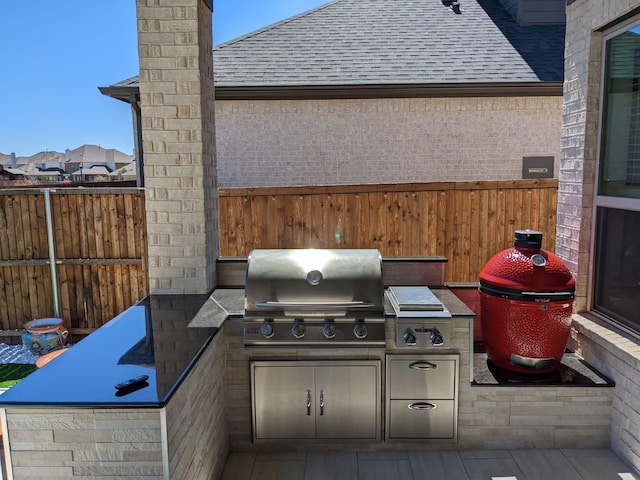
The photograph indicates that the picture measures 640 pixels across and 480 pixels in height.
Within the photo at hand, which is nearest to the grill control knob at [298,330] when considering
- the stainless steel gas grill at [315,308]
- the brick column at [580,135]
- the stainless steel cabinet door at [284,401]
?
the stainless steel gas grill at [315,308]

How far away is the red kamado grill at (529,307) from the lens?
3.06m

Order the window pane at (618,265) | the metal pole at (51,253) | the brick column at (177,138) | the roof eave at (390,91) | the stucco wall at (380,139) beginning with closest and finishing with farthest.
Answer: the window pane at (618,265), the brick column at (177,138), the metal pole at (51,253), the roof eave at (390,91), the stucco wall at (380,139)

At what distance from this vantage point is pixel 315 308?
283 centimetres

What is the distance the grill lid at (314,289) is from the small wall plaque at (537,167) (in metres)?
5.06

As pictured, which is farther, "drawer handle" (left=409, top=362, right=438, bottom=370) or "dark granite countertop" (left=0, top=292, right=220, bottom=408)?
"drawer handle" (left=409, top=362, right=438, bottom=370)

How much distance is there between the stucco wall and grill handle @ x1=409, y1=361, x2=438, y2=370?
4.39 m

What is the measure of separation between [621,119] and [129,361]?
3.37m

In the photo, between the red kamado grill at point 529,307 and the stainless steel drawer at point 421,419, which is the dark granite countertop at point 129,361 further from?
the red kamado grill at point 529,307

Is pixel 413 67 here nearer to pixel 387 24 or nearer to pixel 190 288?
pixel 387 24

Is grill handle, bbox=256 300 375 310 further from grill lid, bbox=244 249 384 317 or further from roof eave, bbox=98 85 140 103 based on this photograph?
roof eave, bbox=98 85 140 103

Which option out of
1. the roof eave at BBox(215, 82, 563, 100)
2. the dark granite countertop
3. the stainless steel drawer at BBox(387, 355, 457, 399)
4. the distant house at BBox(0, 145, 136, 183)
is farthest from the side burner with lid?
the distant house at BBox(0, 145, 136, 183)

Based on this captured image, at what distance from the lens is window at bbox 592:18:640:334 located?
3.00 meters

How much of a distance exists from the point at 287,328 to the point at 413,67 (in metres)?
5.32

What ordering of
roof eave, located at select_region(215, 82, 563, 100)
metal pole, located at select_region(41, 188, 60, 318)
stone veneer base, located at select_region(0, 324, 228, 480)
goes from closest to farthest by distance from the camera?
stone veneer base, located at select_region(0, 324, 228, 480) < metal pole, located at select_region(41, 188, 60, 318) < roof eave, located at select_region(215, 82, 563, 100)
